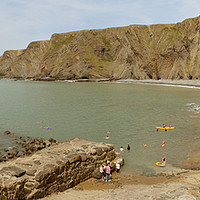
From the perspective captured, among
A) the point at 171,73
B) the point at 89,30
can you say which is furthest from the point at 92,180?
the point at 89,30

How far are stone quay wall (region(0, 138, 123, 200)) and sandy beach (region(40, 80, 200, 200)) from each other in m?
0.55

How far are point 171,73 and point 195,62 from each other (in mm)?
17913

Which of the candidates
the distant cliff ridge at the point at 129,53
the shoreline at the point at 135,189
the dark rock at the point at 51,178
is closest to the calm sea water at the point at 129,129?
the shoreline at the point at 135,189

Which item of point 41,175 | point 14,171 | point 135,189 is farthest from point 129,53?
point 14,171

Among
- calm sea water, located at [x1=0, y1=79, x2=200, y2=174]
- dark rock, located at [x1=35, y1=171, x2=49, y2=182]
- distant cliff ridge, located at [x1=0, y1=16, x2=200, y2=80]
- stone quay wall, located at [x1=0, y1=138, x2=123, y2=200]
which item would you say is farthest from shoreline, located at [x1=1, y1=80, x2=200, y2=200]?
distant cliff ridge, located at [x1=0, y1=16, x2=200, y2=80]

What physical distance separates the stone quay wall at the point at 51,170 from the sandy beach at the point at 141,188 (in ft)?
1.80

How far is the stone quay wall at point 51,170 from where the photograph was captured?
413 inches

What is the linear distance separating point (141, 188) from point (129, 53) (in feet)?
456

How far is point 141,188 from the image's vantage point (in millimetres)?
12734

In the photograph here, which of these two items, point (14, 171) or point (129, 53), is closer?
point (14, 171)

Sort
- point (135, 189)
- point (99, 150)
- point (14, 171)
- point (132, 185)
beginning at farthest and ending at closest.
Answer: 1. point (99, 150)
2. point (132, 185)
3. point (135, 189)
4. point (14, 171)

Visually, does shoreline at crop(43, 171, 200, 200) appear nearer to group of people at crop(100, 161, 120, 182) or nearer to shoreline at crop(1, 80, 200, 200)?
shoreline at crop(1, 80, 200, 200)

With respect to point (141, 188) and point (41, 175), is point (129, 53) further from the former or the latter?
point (41, 175)

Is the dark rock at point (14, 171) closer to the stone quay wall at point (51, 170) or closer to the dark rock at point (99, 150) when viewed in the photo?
the stone quay wall at point (51, 170)
